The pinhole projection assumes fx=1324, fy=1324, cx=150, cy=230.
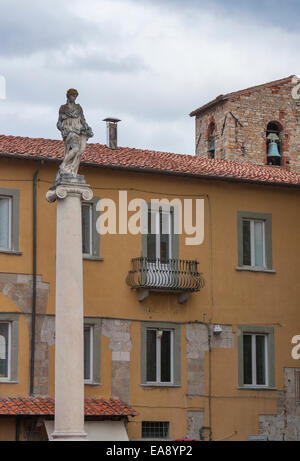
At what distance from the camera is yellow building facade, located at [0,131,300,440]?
34.6 meters

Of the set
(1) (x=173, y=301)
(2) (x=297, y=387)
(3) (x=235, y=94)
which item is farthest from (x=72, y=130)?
(3) (x=235, y=94)

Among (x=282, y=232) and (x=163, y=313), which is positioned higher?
(x=282, y=232)

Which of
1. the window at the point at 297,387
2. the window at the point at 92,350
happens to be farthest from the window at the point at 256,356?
the window at the point at 92,350

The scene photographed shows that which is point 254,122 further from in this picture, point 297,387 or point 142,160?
point 297,387

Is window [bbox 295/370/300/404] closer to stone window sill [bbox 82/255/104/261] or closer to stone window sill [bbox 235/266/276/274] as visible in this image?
stone window sill [bbox 235/266/276/274]

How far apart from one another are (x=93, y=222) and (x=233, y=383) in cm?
594

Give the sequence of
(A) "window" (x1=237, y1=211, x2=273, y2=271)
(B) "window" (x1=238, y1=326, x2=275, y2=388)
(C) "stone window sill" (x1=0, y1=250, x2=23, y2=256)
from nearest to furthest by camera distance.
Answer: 1. (C) "stone window sill" (x1=0, y1=250, x2=23, y2=256)
2. (B) "window" (x1=238, y1=326, x2=275, y2=388)
3. (A) "window" (x1=237, y1=211, x2=273, y2=271)

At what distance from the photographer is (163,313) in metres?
36.2

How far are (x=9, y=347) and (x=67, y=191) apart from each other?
565 cm

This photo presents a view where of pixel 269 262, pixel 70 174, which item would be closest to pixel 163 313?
pixel 269 262

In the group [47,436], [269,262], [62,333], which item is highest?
[269,262]

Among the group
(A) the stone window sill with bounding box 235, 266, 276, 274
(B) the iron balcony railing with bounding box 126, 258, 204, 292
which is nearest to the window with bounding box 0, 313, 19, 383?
(B) the iron balcony railing with bounding box 126, 258, 204, 292

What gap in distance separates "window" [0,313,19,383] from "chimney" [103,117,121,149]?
6903 mm

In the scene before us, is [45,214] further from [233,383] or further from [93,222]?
[233,383]
